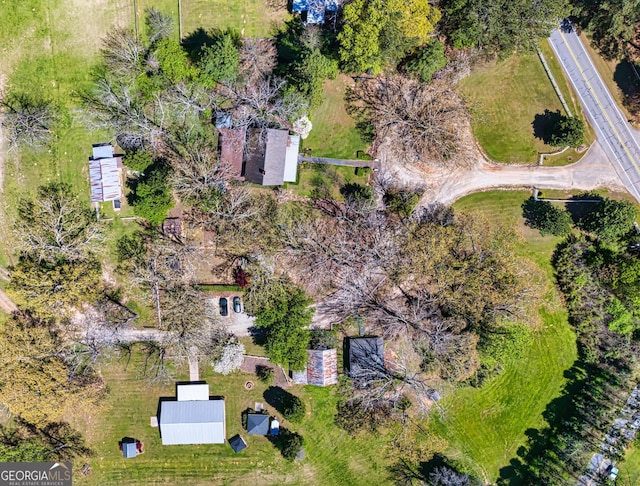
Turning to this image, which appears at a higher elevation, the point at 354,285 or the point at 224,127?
the point at 224,127

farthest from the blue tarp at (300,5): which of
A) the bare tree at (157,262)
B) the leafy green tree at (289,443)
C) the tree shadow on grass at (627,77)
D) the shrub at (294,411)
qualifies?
the leafy green tree at (289,443)

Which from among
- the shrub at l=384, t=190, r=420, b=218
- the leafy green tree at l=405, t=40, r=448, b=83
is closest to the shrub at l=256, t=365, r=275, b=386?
the shrub at l=384, t=190, r=420, b=218

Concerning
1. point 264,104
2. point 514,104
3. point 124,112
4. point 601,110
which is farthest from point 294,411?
point 601,110

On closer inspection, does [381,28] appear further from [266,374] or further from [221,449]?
[221,449]

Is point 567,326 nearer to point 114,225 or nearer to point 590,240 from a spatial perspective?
point 590,240

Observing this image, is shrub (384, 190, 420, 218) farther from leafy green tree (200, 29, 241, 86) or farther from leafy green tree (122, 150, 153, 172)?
leafy green tree (122, 150, 153, 172)

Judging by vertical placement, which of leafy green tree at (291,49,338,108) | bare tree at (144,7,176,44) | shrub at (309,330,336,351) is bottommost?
shrub at (309,330,336,351)

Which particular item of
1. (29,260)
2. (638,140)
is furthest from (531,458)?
(29,260)
